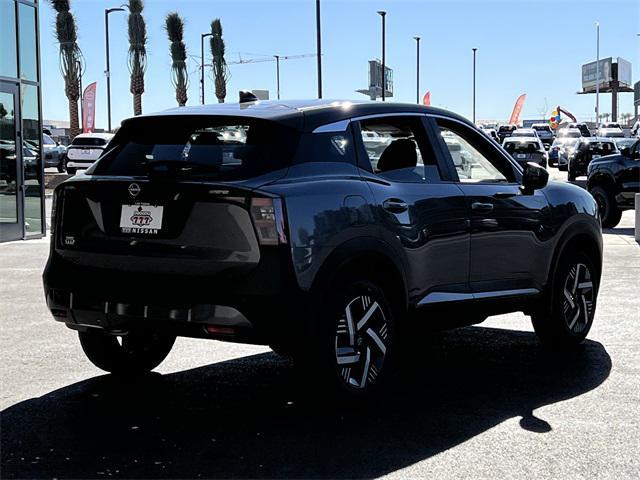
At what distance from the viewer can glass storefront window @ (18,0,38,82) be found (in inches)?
777

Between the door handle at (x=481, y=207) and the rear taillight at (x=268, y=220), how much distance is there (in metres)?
1.82

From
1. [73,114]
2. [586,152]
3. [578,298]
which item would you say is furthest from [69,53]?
[578,298]

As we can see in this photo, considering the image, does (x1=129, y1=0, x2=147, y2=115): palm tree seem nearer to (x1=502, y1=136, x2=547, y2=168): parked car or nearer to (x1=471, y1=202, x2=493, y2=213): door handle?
(x1=502, y1=136, x2=547, y2=168): parked car

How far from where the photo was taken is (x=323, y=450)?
17.1ft

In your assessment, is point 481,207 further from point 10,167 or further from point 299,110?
point 10,167

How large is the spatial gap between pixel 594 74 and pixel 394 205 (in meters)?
142

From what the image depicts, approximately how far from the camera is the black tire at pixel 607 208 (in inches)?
824

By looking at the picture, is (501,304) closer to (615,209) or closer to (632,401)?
(632,401)

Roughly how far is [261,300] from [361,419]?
0.90m

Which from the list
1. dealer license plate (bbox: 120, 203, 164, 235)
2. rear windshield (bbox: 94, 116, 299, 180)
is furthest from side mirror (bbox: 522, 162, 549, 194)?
dealer license plate (bbox: 120, 203, 164, 235)

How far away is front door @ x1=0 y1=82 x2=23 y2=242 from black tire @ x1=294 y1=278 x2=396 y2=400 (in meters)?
14.1

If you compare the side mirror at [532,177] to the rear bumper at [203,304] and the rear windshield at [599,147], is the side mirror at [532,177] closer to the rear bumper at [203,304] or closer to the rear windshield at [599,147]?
the rear bumper at [203,304]

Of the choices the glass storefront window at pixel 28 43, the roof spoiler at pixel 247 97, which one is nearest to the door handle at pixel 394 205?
the roof spoiler at pixel 247 97

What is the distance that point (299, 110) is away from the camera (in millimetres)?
6055
